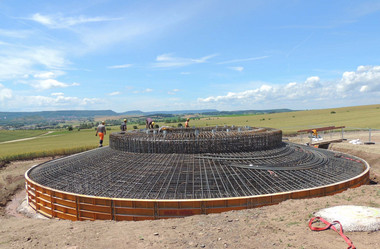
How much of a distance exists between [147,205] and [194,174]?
3.04 metres

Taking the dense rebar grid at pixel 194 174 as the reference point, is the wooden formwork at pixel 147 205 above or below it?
below

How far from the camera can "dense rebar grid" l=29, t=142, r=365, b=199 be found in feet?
34.3

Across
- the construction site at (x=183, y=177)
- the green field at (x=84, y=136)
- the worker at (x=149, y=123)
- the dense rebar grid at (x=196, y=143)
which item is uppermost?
the worker at (x=149, y=123)

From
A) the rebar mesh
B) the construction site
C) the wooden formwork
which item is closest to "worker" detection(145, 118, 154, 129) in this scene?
the construction site

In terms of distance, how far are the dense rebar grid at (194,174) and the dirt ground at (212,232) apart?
5.45 feet

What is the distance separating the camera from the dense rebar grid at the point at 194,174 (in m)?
10.5

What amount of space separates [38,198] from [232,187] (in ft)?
32.3

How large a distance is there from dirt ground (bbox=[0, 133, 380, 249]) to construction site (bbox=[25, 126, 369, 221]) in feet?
2.78

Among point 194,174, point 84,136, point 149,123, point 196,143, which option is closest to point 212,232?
point 194,174

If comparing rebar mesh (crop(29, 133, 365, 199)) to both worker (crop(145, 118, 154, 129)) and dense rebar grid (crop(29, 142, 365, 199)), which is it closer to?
dense rebar grid (crop(29, 142, 365, 199))

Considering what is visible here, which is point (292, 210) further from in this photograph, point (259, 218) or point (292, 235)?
point (292, 235)

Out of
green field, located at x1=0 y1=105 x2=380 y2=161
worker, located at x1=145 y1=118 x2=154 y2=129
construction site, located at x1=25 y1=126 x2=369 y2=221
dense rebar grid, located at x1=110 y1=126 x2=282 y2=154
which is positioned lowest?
green field, located at x1=0 y1=105 x2=380 y2=161

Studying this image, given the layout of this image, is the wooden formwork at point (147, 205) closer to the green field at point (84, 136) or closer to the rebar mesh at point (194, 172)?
the rebar mesh at point (194, 172)

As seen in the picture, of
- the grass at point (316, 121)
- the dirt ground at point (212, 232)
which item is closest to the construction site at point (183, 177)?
the dirt ground at point (212, 232)
